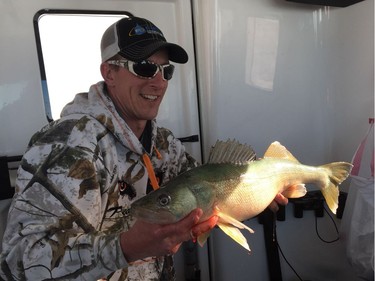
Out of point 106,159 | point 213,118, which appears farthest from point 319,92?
point 106,159

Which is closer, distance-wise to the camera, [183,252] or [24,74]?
[24,74]

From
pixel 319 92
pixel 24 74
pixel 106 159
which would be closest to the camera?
pixel 106 159

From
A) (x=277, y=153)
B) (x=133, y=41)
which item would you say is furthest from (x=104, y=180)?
(x=277, y=153)

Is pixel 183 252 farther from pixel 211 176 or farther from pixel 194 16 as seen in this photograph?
pixel 194 16

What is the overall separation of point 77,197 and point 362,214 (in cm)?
176

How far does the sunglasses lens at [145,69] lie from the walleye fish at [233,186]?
0.48 m

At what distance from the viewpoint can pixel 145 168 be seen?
6.06 feet

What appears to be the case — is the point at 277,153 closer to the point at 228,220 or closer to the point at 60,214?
the point at 228,220

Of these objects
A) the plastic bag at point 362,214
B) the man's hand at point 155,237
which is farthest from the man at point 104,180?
the plastic bag at point 362,214

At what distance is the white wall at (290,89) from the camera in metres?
2.39

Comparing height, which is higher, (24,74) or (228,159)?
(24,74)

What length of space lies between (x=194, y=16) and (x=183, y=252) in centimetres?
162

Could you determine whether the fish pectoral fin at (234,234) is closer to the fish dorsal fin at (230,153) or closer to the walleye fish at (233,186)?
the walleye fish at (233,186)

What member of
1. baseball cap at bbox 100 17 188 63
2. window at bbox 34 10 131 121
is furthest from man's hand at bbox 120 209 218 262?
window at bbox 34 10 131 121
